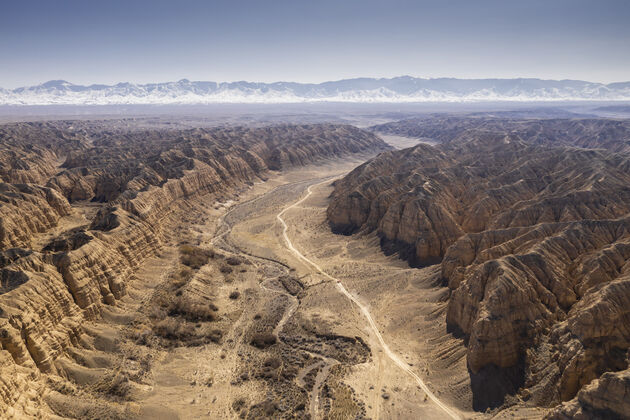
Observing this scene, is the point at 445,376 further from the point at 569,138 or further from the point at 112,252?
the point at 569,138

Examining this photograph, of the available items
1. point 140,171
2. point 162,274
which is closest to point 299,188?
point 140,171

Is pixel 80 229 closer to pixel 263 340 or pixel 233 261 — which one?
pixel 233 261

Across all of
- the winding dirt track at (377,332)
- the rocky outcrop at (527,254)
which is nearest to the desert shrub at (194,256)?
the winding dirt track at (377,332)

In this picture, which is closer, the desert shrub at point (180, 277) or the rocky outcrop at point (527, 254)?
the rocky outcrop at point (527, 254)

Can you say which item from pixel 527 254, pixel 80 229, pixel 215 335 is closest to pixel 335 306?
pixel 215 335

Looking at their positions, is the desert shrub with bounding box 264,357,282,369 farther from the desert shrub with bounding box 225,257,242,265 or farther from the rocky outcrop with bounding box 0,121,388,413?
the desert shrub with bounding box 225,257,242,265

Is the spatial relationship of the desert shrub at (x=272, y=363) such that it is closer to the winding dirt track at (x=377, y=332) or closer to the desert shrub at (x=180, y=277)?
the winding dirt track at (x=377, y=332)
